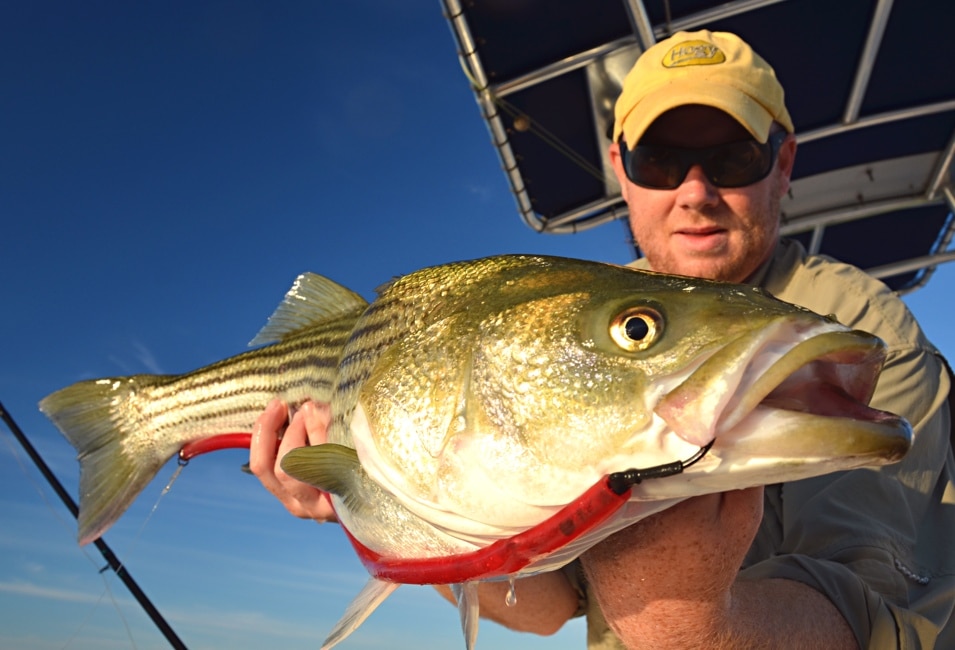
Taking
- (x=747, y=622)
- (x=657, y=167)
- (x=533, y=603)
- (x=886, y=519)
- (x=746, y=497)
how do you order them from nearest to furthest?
(x=746, y=497) → (x=747, y=622) → (x=886, y=519) → (x=533, y=603) → (x=657, y=167)

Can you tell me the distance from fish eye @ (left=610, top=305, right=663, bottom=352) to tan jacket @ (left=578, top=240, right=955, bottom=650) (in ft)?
4.21

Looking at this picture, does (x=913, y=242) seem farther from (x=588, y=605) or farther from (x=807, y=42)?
(x=588, y=605)

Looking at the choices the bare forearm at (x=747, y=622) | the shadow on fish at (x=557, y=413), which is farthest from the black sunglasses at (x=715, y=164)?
the bare forearm at (x=747, y=622)

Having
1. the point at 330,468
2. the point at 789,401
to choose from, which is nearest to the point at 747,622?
the point at 789,401

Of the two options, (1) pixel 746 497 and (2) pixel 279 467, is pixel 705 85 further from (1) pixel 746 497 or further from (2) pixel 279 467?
(2) pixel 279 467

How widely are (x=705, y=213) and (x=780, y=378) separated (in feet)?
7.47

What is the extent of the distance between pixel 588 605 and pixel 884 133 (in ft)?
17.5

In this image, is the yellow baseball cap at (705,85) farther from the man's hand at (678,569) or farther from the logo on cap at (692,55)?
the man's hand at (678,569)

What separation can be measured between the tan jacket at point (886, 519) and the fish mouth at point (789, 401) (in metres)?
1.17

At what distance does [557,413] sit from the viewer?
57.5 inches

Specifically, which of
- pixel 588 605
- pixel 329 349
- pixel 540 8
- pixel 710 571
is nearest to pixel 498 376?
pixel 710 571

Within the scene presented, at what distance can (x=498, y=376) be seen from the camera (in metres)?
1.58

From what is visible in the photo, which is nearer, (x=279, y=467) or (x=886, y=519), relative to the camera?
(x=886, y=519)

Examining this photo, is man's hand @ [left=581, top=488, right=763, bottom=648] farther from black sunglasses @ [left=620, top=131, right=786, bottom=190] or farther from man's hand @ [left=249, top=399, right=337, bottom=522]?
black sunglasses @ [left=620, top=131, right=786, bottom=190]
